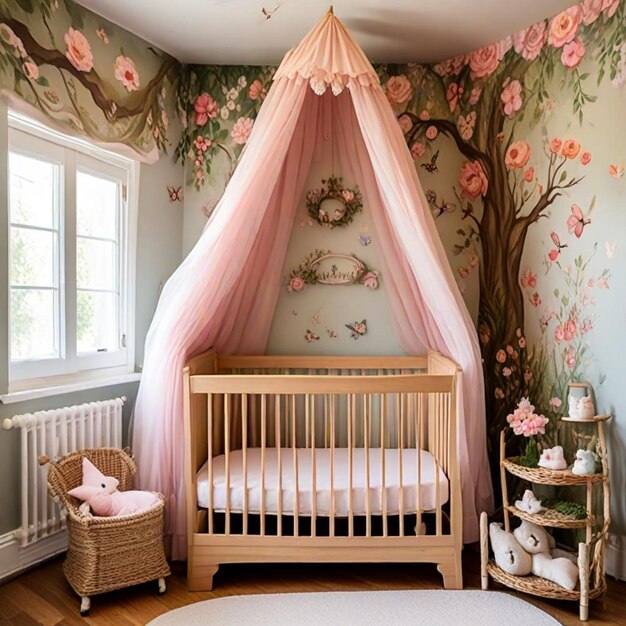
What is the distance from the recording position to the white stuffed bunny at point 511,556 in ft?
Answer: 7.58

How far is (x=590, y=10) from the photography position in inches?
102

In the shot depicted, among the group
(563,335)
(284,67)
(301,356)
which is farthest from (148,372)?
(563,335)

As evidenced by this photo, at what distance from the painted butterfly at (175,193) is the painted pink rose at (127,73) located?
1.86 feet

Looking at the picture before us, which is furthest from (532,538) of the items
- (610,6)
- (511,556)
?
(610,6)

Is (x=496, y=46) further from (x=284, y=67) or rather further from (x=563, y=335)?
(x=563, y=335)

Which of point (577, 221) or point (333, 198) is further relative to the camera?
point (333, 198)

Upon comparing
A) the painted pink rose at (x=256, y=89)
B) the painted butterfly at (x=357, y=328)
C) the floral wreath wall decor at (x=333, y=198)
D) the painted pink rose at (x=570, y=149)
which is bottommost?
the painted butterfly at (x=357, y=328)

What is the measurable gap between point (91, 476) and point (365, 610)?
127cm

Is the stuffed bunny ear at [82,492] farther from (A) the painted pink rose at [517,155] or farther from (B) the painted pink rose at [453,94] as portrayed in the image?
(B) the painted pink rose at [453,94]

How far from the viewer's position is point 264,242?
122 inches

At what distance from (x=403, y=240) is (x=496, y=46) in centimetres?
132

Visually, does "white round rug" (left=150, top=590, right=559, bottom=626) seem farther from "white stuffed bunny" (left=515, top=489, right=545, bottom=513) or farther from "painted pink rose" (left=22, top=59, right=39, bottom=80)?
"painted pink rose" (left=22, top=59, right=39, bottom=80)

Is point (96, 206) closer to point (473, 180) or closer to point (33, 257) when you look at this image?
point (33, 257)

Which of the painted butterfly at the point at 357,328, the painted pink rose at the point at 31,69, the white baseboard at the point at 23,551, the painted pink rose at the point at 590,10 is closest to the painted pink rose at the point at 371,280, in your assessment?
the painted butterfly at the point at 357,328
